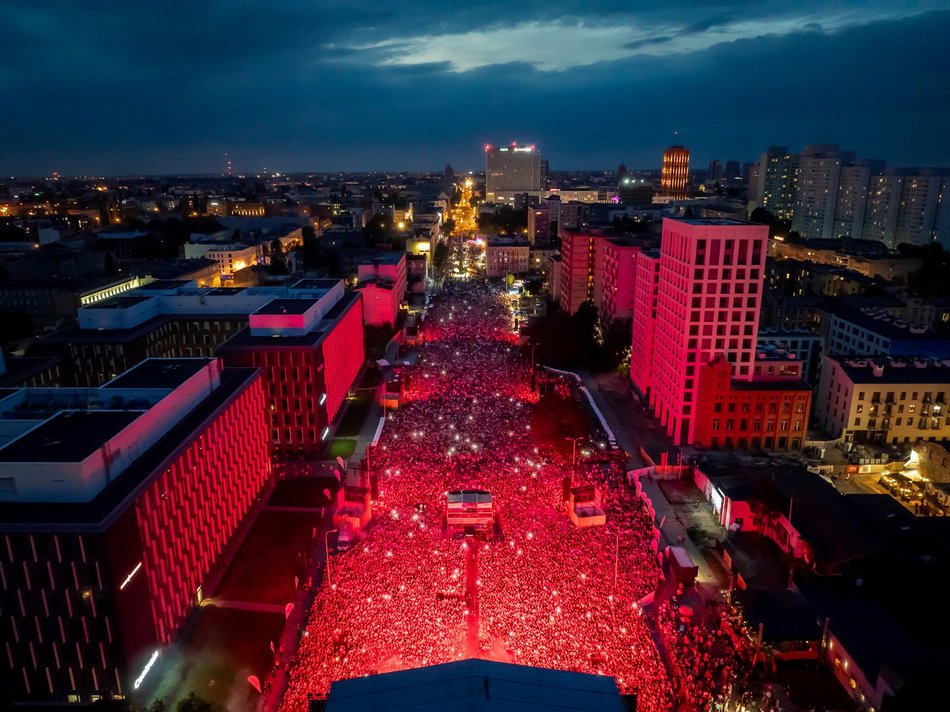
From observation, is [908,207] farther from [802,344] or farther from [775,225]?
[802,344]

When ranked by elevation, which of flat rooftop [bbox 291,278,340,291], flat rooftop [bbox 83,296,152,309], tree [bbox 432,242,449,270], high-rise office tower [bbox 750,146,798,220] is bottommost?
tree [bbox 432,242,449,270]

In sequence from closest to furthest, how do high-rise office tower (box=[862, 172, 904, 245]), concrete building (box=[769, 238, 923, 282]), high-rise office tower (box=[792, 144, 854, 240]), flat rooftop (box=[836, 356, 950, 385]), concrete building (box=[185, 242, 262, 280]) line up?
flat rooftop (box=[836, 356, 950, 385])
concrete building (box=[769, 238, 923, 282])
concrete building (box=[185, 242, 262, 280])
high-rise office tower (box=[862, 172, 904, 245])
high-rise office tower (box=[792, 144, 854, 240])

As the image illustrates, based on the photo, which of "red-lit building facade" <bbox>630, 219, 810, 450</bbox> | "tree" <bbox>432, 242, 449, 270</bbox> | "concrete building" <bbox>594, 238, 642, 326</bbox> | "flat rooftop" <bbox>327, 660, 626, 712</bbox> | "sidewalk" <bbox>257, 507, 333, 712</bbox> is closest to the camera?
"flat rooftop" <bbox>327, 660, 626, 712</bbox>

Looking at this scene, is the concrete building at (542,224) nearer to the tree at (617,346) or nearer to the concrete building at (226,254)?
the concrete building at (226,254)

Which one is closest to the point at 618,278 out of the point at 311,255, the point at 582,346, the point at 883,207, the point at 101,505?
the point at 582,346

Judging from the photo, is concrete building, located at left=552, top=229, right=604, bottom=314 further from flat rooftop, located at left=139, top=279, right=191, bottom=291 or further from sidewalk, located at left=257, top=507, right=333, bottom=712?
sidewalk, located at left=257, top=507, right=333, bottom=712

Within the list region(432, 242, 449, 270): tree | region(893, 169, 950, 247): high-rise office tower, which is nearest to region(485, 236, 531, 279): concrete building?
region(432, 242, 449, 270): tree
